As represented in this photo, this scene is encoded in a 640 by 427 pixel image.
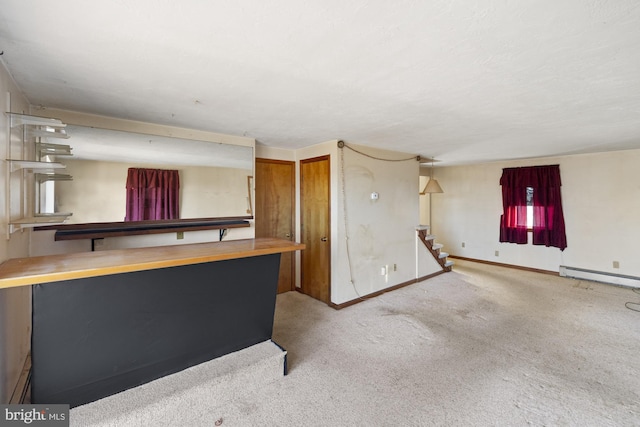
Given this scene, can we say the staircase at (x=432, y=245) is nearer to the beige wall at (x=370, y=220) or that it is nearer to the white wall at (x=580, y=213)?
the beige wall at (x=370, y=220)

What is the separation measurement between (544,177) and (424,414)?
17.9 ft

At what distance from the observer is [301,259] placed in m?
4.51

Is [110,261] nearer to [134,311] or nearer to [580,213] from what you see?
[134,311]

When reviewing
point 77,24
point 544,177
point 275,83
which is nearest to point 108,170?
point 77,24

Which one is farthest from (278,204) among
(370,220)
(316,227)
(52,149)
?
(52,149)

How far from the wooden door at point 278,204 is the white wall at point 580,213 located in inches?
176

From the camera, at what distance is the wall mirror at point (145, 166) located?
253cm

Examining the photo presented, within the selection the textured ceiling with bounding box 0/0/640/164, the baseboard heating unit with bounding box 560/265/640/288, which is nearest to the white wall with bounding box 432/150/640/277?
the baseboard heating unit with bounding box 560/265/640/288

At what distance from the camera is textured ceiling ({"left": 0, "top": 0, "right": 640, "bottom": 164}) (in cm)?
122

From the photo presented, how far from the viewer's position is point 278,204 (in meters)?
4.36

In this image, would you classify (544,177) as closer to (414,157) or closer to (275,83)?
(414,157)

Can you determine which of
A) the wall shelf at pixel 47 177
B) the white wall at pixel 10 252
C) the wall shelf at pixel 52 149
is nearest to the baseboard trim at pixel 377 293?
the white wall at pixel 10 252

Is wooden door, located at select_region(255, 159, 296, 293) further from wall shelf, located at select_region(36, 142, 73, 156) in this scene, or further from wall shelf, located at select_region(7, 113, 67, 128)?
wall shelf, located at select_region(7, 113, 67, 128)

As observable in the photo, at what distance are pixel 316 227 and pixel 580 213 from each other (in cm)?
494
